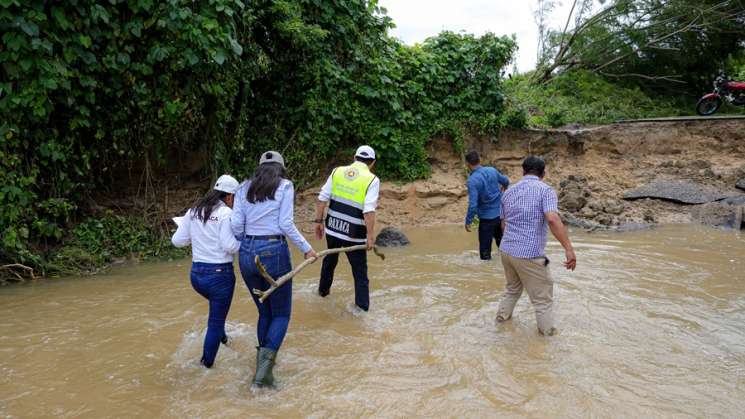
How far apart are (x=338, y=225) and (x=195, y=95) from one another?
14.4 ft

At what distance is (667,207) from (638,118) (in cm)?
405

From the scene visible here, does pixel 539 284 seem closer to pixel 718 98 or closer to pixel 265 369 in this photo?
pixel 265 369

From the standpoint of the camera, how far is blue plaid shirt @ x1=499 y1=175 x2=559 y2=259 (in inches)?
187

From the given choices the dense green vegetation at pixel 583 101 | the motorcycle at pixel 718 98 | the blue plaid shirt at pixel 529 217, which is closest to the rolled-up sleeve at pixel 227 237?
the blue plaid shirt at pixel 529 217

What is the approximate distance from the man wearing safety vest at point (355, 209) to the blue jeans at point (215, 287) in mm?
1516

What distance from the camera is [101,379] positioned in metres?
4.08

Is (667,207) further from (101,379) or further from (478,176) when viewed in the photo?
(101,379)

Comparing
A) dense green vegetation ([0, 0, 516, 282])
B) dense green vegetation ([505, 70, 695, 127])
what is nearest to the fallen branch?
dense green vegetation ([0, 0, 516, 282])

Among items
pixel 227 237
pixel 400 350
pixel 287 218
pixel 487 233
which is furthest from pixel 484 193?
pixel 227 237

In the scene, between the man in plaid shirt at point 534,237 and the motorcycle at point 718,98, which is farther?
the motorcycle at point 718,98

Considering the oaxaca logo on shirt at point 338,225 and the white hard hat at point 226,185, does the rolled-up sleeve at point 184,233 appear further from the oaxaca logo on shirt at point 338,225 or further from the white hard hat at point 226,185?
the oaxaca logo on shirt at point 338,225

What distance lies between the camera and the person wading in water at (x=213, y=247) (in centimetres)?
402

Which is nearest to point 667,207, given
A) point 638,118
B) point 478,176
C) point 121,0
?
point 638,118

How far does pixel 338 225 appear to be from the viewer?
545cm
